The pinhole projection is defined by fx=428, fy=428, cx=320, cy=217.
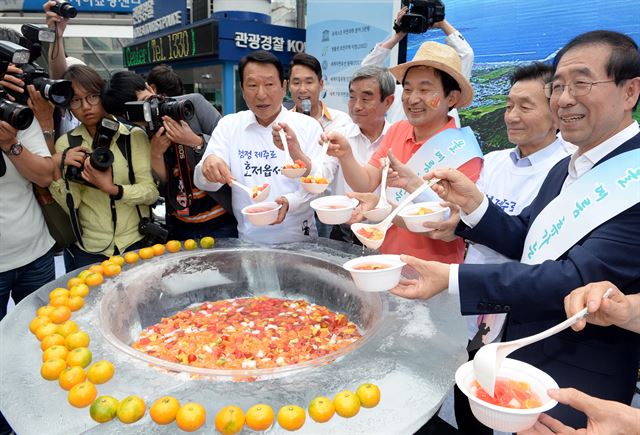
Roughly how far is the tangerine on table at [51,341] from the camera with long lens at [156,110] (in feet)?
3.76

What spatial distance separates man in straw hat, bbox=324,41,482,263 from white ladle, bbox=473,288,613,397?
978mm

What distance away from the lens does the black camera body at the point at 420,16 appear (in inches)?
119

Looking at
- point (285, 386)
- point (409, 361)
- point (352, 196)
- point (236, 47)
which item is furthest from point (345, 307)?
point (236, 47)

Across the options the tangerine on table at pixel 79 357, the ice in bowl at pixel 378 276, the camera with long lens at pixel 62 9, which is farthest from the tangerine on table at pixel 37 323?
the camera with long lens at pixel 62 9

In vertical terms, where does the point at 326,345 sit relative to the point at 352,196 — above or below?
below

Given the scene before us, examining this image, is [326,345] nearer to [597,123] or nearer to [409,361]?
[409,361]

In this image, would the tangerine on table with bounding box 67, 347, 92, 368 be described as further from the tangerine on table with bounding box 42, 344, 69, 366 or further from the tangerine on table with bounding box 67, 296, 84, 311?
the tangerine on table with bounding box 67, 296, 84, 311

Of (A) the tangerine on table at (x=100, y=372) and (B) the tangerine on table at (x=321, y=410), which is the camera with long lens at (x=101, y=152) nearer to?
(A) the tangerine on table at (x=100, y=372)

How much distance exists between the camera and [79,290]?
156 cm

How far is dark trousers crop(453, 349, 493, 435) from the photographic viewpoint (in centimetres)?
193

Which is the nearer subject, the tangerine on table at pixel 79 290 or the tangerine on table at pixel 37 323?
the tangerine on table at pixel 37 323

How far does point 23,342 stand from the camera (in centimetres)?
130

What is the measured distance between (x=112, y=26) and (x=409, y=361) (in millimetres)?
14234

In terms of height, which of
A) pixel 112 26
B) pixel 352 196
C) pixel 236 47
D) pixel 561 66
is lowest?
pixel 352 196
